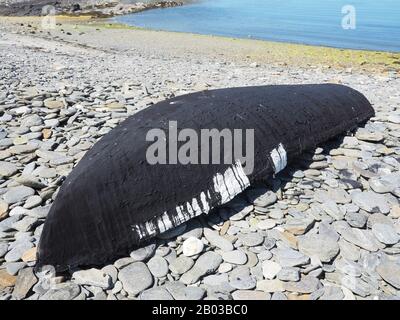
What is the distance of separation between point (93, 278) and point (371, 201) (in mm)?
3318

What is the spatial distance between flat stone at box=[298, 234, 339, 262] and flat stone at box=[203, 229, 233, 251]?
731 millimetres

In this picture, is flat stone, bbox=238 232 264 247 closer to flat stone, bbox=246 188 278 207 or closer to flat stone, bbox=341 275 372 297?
flat stone, bbox=246 188 278 207

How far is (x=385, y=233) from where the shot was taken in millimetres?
4133

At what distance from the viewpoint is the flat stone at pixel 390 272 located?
3.50m

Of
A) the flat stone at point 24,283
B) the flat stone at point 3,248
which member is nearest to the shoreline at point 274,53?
the flat stone at point 3,248

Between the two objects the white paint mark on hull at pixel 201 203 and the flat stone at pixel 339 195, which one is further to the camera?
the flat stone at pixel 339 195

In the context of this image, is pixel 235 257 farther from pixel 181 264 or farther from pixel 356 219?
pixel 356 219

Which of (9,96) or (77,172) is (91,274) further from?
(9,96)

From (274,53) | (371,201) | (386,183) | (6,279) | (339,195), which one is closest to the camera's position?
(6,279)

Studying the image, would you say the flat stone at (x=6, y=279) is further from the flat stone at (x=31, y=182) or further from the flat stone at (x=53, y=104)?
the flat stone at (x=53, y=104)

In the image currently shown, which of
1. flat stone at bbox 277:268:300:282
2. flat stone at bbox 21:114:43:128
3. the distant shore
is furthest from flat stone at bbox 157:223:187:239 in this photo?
the distant shore

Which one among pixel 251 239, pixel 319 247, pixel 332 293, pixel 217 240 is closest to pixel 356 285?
pixel 332 293

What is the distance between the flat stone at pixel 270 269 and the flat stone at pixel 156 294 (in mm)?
901
